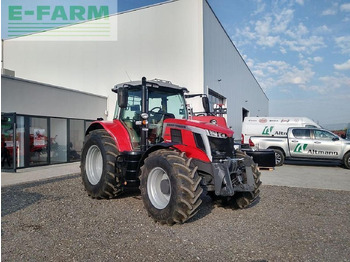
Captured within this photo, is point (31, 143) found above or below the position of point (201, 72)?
below

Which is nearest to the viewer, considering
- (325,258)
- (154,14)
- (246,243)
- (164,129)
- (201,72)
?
(325,258)

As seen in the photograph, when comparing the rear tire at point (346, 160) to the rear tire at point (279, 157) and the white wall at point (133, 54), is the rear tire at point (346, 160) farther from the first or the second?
the white wall at point (133, 54)

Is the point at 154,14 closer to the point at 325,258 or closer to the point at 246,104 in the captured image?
the point at 325,258

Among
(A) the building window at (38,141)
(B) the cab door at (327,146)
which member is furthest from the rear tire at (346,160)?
(A) the building window at (38,141)

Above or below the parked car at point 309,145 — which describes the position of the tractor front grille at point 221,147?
above

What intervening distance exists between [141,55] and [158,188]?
1243cm

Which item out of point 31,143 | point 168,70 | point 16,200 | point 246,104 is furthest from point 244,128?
point 246,104

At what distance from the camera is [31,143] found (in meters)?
11.4

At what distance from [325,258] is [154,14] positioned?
14.8 meters

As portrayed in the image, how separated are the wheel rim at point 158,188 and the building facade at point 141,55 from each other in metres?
8.57

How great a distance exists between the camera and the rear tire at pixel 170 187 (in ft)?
13.1

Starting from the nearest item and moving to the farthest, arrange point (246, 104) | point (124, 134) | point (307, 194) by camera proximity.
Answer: point (124, 134)
point (307, 194)
point (246, 104)

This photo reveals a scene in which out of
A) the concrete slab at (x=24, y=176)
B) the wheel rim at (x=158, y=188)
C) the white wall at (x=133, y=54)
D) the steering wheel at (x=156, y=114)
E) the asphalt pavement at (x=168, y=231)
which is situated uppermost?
the white wall at (x=133, y=54)

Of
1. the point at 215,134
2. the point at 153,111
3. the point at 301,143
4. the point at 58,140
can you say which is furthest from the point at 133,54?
the point at 215,134
